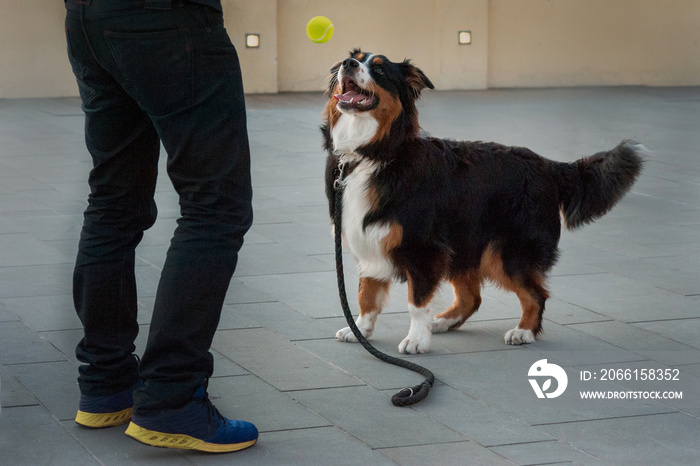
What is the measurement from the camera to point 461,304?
400 cm

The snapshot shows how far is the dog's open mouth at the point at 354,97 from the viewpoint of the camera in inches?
140

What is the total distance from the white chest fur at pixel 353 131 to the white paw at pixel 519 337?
97 centimetres

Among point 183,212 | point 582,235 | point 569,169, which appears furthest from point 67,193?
point 183,212

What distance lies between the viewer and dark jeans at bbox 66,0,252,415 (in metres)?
2.43

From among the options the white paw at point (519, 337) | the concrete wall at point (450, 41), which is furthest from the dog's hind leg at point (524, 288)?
the concrete wall at point (450, 41)

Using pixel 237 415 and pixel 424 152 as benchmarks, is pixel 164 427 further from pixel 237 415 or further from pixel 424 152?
pixel 424 152

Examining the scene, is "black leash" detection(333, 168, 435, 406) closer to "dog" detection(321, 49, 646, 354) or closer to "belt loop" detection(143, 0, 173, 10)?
"dog" detection(321, 49, 646, 354)

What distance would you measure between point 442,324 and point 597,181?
0.88 metres

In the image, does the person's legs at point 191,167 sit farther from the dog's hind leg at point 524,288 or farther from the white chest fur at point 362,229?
the dog's hind leg at point 524,288

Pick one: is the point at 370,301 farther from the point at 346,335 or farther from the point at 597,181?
the point at 597,181

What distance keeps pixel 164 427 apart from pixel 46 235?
3334mm

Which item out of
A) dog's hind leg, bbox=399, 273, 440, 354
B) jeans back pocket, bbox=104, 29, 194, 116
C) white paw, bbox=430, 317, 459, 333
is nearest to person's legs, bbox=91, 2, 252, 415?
jeans back pocket, bbox=104, 29, 194, 116

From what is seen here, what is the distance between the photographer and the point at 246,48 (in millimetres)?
14508

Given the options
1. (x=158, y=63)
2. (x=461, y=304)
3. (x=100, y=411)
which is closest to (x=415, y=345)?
(x=461, y=304)
